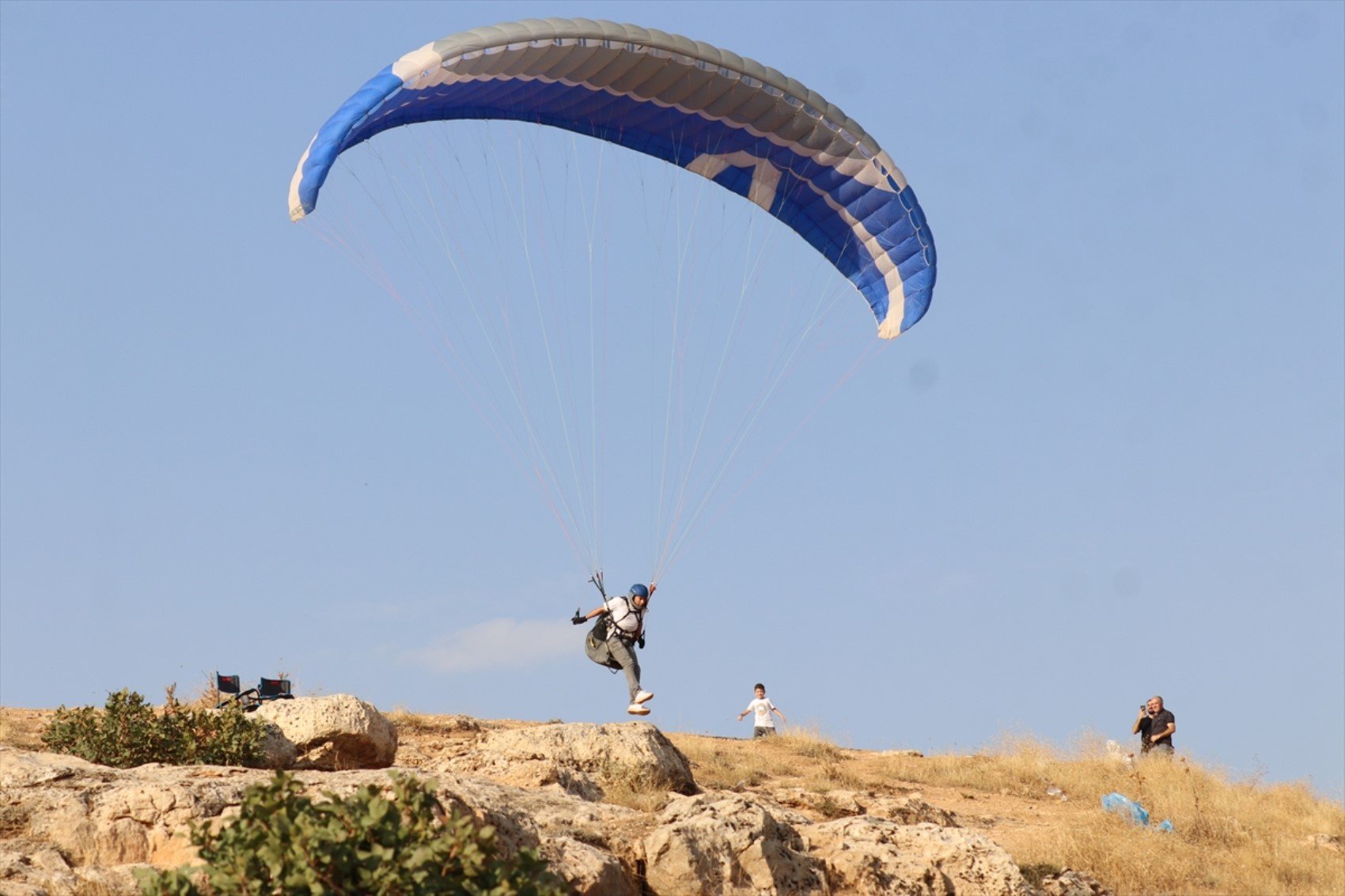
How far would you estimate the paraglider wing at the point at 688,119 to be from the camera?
16375mm

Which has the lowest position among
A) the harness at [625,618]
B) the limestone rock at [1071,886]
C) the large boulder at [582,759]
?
the limestone rock at [1071,886]

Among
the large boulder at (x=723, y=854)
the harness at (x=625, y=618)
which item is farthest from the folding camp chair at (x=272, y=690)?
the large boulder at (x=723, y=854)

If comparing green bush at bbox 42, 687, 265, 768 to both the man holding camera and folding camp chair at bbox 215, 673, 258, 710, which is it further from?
the man holding camera

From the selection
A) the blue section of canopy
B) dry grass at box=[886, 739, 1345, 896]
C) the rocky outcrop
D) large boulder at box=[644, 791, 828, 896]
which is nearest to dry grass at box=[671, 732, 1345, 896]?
dry grass at box=[886, 739, 1345, 896]

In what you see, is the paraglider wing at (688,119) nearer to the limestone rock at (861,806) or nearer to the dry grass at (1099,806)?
the dry grass at (1099,806)

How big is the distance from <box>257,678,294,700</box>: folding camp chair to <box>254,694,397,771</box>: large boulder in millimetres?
4245

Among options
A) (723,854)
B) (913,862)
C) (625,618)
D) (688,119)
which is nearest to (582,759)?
(723,854)

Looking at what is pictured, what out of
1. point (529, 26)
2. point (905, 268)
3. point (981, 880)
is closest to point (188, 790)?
point (981, 880)

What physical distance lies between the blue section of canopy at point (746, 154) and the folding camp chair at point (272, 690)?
6.44 meters

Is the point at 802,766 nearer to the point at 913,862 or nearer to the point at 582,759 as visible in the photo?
the point at 582,759

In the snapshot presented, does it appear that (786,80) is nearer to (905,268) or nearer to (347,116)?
(905,268)

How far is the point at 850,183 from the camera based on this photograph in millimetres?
19297

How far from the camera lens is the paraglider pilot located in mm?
16625

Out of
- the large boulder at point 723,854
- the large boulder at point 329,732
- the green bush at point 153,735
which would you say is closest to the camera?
the large boulder at point 723,854
